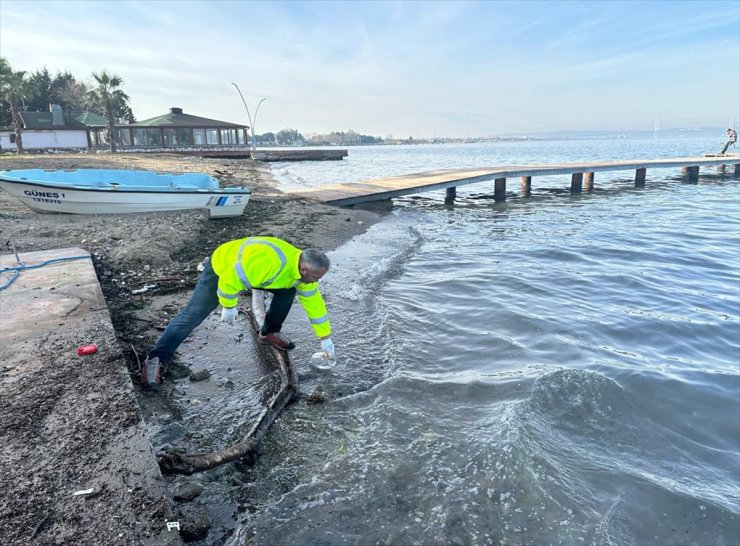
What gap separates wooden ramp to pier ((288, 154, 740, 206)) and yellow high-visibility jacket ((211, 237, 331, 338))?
12.2 m


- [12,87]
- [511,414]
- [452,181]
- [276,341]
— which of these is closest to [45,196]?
[276,341]

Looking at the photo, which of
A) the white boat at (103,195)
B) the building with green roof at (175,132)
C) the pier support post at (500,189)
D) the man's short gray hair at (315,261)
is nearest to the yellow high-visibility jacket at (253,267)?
the man's short gray hair at (315,261)

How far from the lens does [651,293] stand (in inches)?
355

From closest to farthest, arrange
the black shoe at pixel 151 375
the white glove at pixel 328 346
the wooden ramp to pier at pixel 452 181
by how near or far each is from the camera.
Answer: the black shoe at pixel 151 375 → the white glove at pixel 328 346 → the wooden ramp to pier at pixel 452 181

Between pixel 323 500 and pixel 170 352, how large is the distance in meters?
2.25

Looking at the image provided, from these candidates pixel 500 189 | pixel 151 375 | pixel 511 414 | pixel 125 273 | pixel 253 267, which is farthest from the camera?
pixel 500 189

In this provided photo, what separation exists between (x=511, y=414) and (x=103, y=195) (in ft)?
36.6

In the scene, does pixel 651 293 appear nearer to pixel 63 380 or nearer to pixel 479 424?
pixel 479 424

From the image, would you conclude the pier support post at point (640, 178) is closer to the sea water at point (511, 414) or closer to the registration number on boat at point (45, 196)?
the sea water at point (511, 414)

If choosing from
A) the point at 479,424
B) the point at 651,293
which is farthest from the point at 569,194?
the point at 479,424

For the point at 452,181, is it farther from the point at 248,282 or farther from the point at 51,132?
the point at 51,132

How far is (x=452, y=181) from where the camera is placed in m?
20.5

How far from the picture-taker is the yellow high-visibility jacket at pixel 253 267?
412 centimetres

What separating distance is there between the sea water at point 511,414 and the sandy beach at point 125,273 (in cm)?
108
